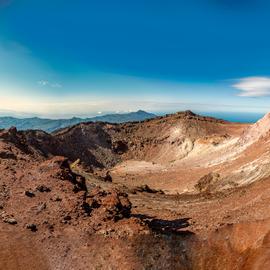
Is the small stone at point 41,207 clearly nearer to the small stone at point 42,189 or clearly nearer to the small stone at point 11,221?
the small stone at point 11,221

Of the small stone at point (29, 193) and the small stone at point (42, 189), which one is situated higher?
the small stone at point (42, 189)

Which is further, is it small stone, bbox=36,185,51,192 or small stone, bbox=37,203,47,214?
small stone, bbox=36,185,51,192

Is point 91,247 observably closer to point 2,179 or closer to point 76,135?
point 2,179

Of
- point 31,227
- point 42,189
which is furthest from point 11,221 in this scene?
point 42,189

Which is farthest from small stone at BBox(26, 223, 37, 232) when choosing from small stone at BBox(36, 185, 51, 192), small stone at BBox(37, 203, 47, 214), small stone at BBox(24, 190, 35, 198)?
small stone at BBox(36, 185, 51, 192)

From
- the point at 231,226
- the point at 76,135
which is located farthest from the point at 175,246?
the point at 76,135

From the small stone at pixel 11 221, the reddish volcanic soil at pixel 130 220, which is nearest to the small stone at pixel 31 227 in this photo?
the reddish volcanic soil at pixel 130 220

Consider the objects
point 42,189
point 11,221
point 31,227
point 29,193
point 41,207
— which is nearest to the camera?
point 31,227

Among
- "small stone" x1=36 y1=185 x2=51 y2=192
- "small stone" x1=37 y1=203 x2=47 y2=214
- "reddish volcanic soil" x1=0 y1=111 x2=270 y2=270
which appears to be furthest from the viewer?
"small stone" x1=36 y1=185 x2=51 y2=192

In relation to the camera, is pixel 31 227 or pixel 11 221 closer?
pixel 31 227

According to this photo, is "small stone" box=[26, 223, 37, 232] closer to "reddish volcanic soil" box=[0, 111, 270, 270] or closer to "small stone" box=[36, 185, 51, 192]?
"reddish volcanic soil" box=[0, 111, 270, 270]

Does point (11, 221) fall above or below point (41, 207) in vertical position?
below

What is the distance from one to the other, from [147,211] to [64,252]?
17677mm

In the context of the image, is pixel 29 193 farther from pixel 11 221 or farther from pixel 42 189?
pixel 11 221
